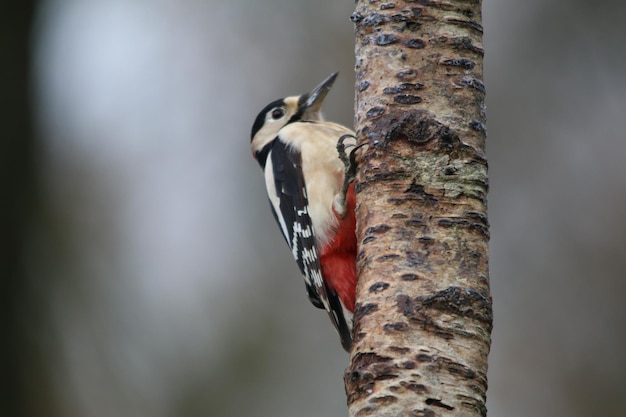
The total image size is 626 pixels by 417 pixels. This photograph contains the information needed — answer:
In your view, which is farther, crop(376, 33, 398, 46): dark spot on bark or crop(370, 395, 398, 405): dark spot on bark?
crop(376, 33, 398, 46): dark spot on bark

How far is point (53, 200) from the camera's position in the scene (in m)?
6.47

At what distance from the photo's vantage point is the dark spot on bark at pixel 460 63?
2.48 metres

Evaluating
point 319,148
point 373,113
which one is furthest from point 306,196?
point 373,113

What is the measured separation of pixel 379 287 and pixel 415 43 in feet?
2.47

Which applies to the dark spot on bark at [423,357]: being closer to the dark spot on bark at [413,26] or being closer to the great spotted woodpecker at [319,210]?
the dark spot on bark at [413,26]

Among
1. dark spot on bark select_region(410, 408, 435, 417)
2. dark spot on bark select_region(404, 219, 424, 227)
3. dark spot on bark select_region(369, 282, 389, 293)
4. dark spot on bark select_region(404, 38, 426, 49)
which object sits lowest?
dark spot on bark select_region(410, 408, 435, 417)

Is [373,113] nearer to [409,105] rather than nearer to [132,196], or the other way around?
[409,105]

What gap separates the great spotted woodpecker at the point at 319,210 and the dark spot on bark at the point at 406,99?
99cm

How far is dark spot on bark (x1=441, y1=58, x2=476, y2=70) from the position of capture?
2.48 meters

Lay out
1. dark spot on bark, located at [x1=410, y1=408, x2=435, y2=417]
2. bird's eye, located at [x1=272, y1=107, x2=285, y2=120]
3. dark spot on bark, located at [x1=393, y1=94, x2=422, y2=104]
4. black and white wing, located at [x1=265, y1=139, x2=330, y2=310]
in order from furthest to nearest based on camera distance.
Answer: bird's eye, located at [x1=272, y1=107, x2=285, y2=120], black and white wing, located at [x1=265, y1=139, x2=330, y2=310], dark spot on bark, located at [x1=393, y1=94, x2=422, y2=104], dark spot on bark, located at [x1=410, y1=408, x2=435, y2=417]

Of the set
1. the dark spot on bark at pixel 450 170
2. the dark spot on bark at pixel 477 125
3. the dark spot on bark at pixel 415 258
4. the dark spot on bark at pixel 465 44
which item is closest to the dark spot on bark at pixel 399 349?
the dark spot on bark at pixel 415 258

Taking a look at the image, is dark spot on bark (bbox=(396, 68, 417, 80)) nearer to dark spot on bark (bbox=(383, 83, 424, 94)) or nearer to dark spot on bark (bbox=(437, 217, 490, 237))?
dark spot on bark (bbox=(383, 83, 424, 94))

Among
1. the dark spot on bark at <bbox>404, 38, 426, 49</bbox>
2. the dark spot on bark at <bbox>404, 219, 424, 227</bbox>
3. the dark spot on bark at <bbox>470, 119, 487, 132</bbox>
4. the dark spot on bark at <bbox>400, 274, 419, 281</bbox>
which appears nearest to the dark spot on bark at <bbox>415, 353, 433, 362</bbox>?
the dark spot on bark at <bbox>400, 274, 419, 281</bbox>

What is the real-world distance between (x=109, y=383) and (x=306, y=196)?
11.7ft
